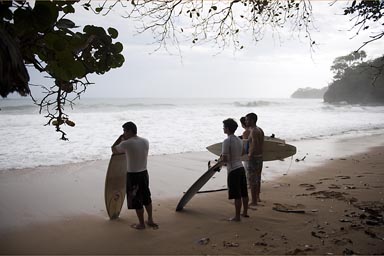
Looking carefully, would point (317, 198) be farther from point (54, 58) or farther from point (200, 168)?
point (54, 58)

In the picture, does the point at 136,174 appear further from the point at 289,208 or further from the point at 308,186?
the point at 308,186

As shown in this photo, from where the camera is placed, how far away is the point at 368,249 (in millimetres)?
3135

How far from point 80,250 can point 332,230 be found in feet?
9.53

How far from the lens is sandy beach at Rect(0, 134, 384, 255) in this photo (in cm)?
348

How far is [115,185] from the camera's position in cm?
495

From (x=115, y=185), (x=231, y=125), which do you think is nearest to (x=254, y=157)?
(x=231, y=125)

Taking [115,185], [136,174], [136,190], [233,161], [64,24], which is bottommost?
[115,185]

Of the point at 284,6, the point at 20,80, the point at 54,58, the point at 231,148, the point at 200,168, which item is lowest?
the point at 200,168

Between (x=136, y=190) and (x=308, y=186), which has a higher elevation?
(x=136, y=190)

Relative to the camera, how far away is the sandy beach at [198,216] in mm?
3480

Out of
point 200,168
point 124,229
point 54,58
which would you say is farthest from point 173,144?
point 54,58

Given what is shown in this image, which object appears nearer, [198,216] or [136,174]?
[136,174]

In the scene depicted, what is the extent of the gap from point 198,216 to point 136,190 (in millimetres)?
1080

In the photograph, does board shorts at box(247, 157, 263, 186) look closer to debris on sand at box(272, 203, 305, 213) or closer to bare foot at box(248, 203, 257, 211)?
bare foot at box(248, 203, 257, 211)
